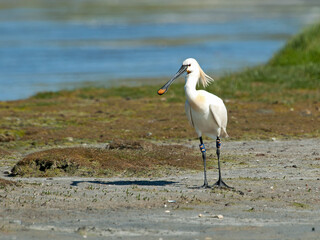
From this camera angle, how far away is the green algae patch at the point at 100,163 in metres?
11.6

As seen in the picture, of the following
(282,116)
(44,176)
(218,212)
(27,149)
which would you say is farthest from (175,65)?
(218,212)

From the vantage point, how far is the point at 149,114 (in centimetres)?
1747

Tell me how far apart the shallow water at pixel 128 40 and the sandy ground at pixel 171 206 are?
43.7 feet

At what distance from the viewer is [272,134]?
49.9ft

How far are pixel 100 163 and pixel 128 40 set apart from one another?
33.4 meters

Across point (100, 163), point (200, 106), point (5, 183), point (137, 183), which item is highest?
point (200, 106)

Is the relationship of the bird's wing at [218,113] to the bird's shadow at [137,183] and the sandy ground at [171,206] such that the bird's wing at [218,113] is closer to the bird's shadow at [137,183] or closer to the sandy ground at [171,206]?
the sandy ground at [171,206]

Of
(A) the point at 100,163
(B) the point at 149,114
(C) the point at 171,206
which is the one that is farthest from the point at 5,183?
(B) the point at 149,114

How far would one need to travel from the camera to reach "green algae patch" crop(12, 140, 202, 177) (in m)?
→ 11.6

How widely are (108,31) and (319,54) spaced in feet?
97.0

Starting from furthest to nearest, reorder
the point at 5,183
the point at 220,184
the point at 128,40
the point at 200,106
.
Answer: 1. the point at 128,40
2. the point at 200,106
3. the point at 220,184
4. the point at 5,183

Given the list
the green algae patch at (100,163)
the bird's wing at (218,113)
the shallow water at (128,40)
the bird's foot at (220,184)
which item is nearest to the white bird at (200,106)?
the bird's wing at (218,113)

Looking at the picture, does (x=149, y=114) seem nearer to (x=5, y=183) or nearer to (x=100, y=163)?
(x=100, y=163)

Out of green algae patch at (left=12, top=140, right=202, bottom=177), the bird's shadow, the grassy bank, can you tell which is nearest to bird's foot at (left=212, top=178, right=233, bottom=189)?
the bird's shadow
